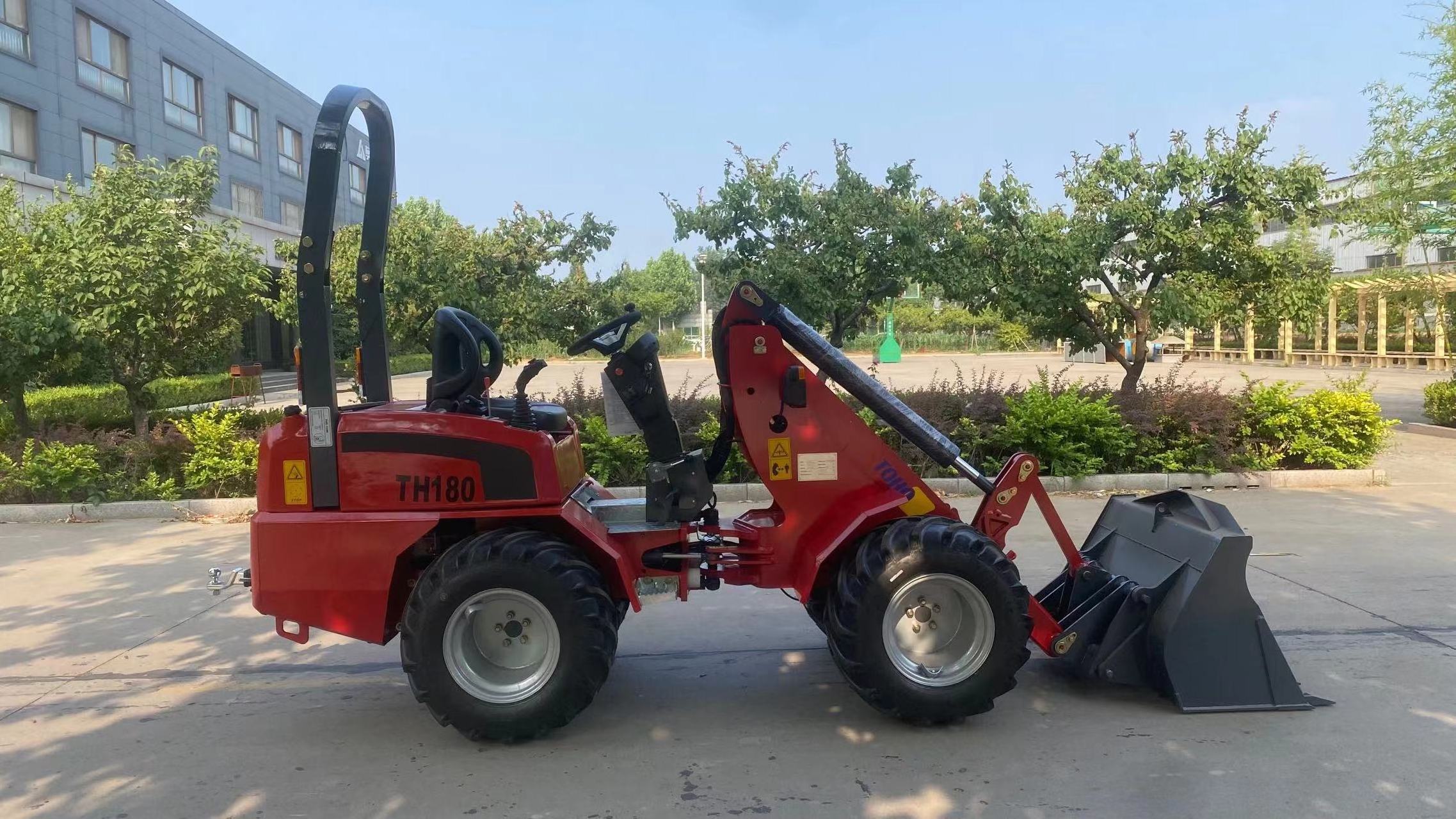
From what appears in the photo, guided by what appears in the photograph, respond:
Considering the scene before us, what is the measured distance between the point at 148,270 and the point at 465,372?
28.1 ft

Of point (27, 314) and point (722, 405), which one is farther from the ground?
point (27, 314)

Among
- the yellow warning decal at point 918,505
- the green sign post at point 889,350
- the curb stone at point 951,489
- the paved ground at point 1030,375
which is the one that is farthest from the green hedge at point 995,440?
the green sign post at point 889,350

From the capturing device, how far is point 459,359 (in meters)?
4.72

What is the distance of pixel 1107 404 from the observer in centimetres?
1099

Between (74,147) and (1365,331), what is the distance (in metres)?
46.5

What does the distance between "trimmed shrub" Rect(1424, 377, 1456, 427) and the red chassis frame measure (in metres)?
14.4

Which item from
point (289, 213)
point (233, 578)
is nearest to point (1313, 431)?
point (233, 578)

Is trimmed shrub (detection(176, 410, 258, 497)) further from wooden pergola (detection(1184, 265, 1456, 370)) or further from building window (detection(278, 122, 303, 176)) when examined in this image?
building window (detection(278, 122, 303, 176))

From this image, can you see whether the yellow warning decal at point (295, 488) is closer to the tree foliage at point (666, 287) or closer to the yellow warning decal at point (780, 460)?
the yellow warning decal at point (780, 460)

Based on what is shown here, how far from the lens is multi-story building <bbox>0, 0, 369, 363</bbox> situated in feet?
84.2

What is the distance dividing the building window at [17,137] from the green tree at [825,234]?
21965 millimetres

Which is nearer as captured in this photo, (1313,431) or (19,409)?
(1313,431)

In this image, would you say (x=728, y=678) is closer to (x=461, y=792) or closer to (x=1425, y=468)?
(x=461, y=792)

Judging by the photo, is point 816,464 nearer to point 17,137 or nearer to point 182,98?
point 17,137
